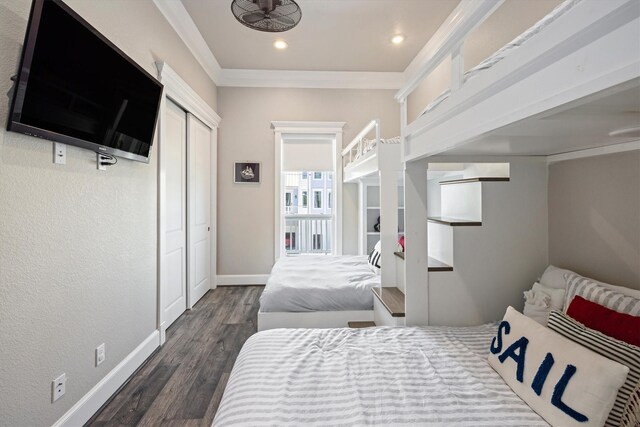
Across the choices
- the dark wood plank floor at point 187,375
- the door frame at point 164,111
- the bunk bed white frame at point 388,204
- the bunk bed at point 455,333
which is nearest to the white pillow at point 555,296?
the bunk bed at point 455,333

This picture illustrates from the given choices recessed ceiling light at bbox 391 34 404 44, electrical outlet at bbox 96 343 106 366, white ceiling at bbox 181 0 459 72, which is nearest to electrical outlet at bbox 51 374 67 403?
electrical outlet at bbox 96 343 106 366

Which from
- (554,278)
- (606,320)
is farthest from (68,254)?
(554,278)

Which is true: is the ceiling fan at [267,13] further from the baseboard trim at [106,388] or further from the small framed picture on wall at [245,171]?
the baseboard trim at [106,388]

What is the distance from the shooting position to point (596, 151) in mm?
1560

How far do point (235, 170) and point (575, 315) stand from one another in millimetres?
3870

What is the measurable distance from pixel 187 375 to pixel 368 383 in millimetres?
1464

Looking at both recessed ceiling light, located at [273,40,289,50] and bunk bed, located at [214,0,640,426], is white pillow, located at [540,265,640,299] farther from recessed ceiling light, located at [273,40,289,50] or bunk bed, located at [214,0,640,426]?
recessed ceiling light, located at [273,40,289,50]

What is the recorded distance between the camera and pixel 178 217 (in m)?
3.11

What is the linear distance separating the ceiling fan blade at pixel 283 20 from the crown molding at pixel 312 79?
175 centimetres

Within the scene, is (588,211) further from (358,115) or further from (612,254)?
(358,115)

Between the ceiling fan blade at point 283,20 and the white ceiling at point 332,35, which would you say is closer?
the ceiling fan blade at point 283,20

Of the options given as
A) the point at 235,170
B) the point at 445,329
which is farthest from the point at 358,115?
the point at 445,329

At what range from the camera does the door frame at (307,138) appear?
4.23m

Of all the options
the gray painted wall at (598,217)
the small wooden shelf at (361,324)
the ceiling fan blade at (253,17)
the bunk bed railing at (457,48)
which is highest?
the ceiling fan blade at (253,17)
